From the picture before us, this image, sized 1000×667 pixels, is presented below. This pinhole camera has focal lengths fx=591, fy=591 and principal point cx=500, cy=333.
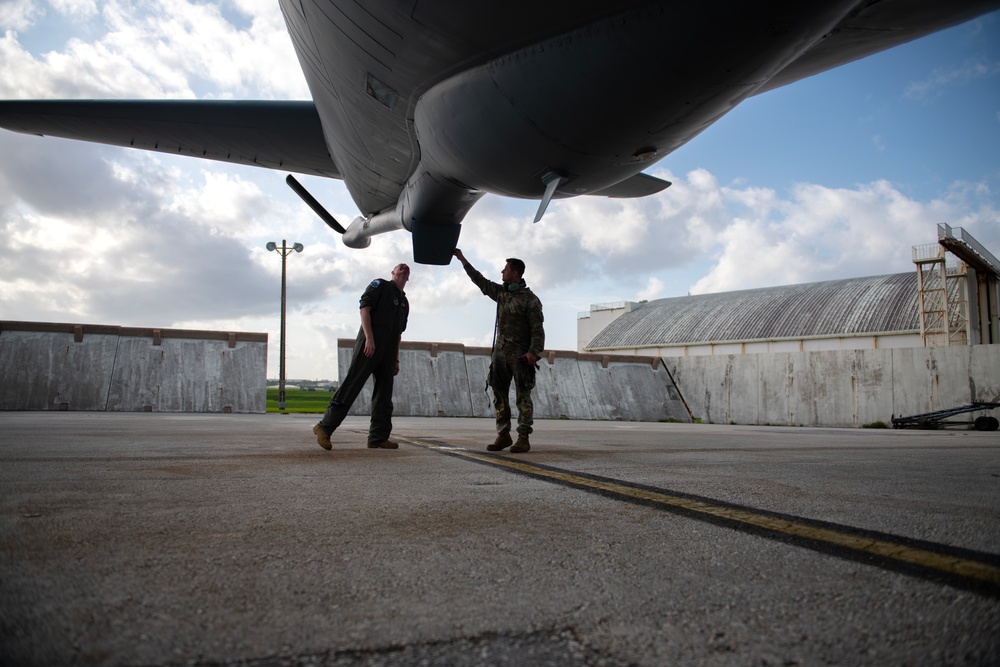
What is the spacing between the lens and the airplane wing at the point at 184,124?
23.8 feet

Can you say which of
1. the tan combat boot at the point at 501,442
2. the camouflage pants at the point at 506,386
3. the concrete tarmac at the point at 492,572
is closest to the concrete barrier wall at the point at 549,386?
the camouflage pants at the point at 506,386

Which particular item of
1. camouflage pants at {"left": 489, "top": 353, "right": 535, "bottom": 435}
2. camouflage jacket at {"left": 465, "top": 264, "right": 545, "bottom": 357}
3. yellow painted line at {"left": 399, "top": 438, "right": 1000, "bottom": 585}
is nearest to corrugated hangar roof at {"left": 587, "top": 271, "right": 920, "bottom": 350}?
camouflage jacket at {"left": 465, "top": 264, "right": 545, "bottom": 357}

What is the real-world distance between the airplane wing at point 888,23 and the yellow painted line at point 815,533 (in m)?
2.47

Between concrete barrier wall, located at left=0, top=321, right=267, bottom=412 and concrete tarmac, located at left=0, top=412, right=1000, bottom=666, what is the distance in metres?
14.2

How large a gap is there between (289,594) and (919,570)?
4.79ft

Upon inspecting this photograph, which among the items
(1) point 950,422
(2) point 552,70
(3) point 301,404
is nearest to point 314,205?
(2) point 552,70

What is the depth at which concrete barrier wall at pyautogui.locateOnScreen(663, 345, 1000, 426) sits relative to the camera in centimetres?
1541

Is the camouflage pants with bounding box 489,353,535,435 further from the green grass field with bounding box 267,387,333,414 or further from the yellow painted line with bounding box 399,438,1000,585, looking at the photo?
the green grass field with bounding box 267,387,333,414

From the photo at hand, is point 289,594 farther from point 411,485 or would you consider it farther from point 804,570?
point 411,485

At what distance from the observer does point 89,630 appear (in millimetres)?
1037

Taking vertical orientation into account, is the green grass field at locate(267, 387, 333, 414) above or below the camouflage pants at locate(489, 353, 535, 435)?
below

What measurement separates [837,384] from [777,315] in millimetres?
16095

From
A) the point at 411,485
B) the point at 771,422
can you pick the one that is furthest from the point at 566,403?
the point at 411,485

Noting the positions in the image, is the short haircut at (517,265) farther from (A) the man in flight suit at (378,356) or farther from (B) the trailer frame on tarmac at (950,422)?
(B) the trailer frame on tarmac at (950,422)
